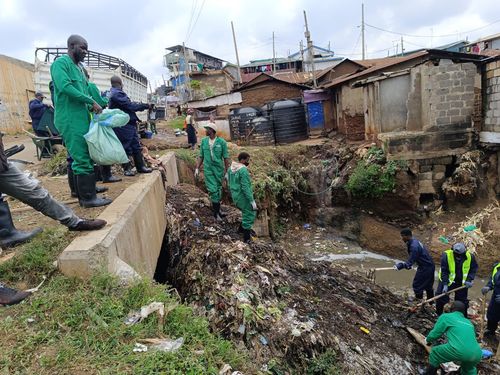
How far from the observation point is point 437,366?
4.07 metres

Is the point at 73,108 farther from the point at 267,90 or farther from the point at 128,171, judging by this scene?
the point at 267,90

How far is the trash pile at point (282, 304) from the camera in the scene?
11.2ft

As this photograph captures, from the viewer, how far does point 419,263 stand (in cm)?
595

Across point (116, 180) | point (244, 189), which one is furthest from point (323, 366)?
point (116, 180)

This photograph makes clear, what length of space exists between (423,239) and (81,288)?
8.98 m

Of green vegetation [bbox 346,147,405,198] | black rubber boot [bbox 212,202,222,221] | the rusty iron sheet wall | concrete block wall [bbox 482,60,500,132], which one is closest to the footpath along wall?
black rubber boot [bbox 212,202,222,221]

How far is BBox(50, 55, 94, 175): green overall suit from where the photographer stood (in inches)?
128

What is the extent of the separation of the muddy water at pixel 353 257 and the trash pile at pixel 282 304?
1.91m

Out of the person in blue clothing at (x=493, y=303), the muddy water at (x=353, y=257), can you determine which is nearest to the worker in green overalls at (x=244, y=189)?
the muddy water at (x=353, y=257)

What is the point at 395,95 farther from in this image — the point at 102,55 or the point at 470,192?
the point at 102,55

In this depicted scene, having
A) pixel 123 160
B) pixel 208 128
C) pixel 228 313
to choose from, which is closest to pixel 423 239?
pixel 208 128

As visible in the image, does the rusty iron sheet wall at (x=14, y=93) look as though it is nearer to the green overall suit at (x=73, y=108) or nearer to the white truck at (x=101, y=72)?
the white truck at (x=101, y=72)

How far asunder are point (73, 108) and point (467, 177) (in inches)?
381

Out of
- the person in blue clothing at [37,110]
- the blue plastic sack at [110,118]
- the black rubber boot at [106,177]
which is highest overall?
the person in blue clothing at [37,110]
